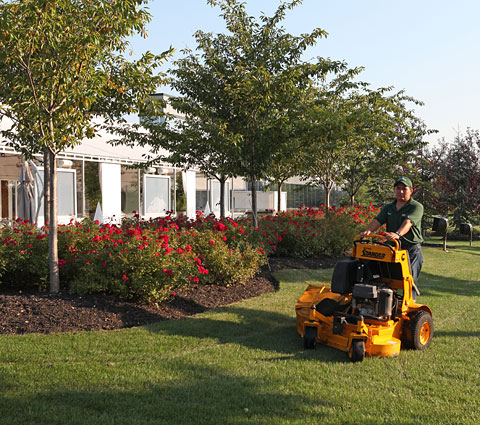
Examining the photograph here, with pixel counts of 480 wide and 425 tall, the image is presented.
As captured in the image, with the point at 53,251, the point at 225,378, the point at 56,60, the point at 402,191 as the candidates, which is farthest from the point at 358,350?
the point at 56,60

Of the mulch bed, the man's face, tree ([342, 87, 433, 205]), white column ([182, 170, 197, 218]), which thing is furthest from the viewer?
white column ([182, 170, 197, 218])

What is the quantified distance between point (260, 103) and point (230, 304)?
13.6ft

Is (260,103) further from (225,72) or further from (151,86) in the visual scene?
(151,86)

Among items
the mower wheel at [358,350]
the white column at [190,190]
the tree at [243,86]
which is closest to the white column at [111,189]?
the white column at [190,190]

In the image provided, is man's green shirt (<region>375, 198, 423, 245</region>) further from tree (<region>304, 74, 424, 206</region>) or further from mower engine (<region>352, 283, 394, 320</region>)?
tree (<region>304, 74, 424, 206</region>)

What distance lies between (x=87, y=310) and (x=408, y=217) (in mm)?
3854

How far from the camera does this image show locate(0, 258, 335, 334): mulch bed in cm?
582

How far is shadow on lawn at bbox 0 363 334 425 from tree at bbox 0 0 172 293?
312 centimetres

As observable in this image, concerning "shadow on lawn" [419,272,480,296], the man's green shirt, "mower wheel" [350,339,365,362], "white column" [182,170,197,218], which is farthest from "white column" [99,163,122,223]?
"mower wheel" [350,339,365,362]

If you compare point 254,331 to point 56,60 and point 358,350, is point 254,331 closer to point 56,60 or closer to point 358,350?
point 358,350

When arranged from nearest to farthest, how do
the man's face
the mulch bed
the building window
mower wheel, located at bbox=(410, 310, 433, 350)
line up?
mower wheel, located at bbox=(410, 310, 433, 350) < the man's face < the mulch bed < the building window

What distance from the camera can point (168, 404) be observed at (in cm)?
383

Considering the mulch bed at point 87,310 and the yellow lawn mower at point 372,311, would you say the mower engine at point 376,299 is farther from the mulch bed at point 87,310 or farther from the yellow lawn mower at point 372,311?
the mulch bed at point 87,310

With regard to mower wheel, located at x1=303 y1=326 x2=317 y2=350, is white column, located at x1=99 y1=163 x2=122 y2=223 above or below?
above
